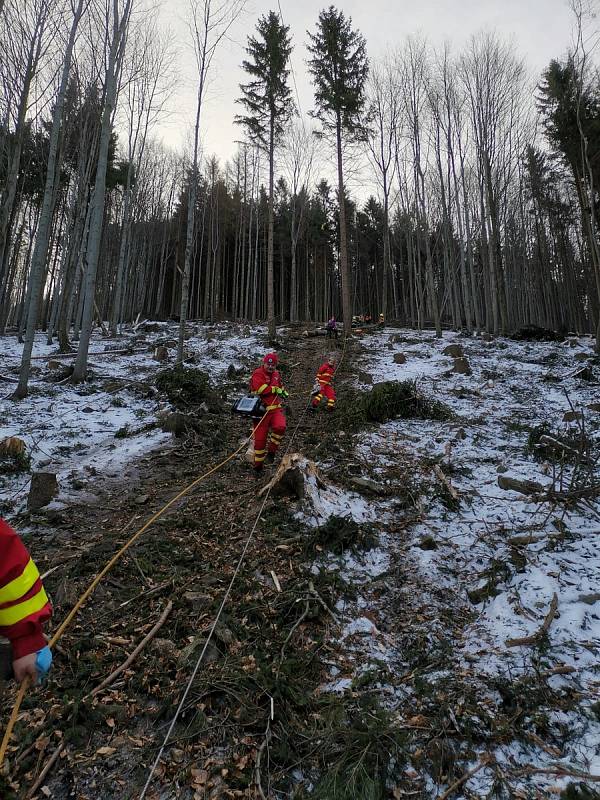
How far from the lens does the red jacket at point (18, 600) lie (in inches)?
64.6

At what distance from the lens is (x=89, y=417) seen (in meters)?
8.31

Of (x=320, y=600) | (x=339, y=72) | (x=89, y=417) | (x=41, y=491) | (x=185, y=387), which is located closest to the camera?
(x=320, y=600)

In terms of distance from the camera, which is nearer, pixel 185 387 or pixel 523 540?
pixel 523 540

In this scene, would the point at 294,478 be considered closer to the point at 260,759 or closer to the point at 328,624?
the point at 328,624

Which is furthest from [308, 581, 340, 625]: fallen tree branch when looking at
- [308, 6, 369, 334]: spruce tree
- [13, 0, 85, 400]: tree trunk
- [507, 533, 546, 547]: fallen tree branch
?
[308, 6, 369, 334]: spruce tree

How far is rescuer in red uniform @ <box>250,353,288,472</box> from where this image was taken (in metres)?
6.45

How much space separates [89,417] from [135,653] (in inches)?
257

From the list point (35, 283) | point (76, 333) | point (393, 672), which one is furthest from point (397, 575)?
point (76, 333)

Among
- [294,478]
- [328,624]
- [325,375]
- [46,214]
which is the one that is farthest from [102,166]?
[328,624]

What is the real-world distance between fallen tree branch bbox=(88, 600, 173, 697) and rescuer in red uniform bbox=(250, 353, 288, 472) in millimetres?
3179

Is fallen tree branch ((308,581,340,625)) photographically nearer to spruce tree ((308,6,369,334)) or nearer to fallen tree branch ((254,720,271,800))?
fallen tree branch ((254,720,271,800))

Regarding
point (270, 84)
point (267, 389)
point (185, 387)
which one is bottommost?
point (267, 389)

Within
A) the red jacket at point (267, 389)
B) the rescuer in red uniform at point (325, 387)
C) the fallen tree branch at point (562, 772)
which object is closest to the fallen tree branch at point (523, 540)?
the fallen tree branch at point (562, 772)

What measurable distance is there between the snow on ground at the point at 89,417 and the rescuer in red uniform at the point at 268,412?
2.13m
